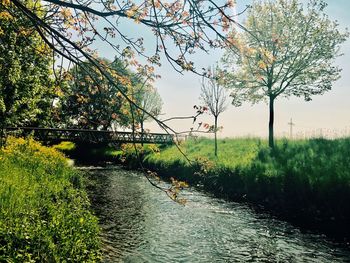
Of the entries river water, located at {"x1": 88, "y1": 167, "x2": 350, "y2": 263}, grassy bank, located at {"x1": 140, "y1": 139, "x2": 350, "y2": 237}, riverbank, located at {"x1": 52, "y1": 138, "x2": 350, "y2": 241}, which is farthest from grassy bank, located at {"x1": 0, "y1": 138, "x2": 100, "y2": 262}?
grassy bank, located at {"x1": 140, "y1": 139, "x2": 350, "y2": 237}

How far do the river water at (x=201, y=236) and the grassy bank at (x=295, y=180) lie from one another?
1.55m

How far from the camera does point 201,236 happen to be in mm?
12102

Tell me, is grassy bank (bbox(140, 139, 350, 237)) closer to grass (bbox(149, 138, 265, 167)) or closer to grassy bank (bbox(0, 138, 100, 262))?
grass (bbox(149, 138, 265, 167))

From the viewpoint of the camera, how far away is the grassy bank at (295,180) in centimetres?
1423

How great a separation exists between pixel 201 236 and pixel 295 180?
23.2ft

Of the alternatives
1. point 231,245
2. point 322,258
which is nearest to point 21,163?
point 231,245

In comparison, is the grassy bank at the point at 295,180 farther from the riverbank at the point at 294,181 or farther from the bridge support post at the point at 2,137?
the bridge support post at the point at 2,137

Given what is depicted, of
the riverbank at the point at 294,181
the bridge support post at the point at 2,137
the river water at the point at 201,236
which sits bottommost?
the river water at the point at 201,236

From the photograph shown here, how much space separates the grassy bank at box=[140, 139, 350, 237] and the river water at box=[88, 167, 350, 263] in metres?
1.55

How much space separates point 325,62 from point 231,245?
74.2 feet

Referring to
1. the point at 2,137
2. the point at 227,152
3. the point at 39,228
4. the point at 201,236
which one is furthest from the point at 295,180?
the point at 2,137

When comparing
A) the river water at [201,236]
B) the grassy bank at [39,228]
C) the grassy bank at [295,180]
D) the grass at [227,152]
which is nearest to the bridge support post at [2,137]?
the river water at [201,236]

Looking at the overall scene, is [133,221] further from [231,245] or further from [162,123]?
[162,123]

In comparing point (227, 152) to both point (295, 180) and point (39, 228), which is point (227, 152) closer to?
point (295, 180)
